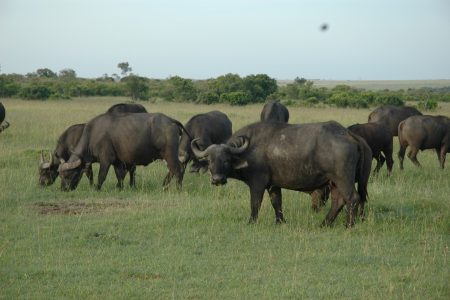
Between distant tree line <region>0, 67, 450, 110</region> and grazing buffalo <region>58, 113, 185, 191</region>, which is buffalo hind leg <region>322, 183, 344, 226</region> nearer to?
grazing buffalo <region>58, 113, 185, 191</region>

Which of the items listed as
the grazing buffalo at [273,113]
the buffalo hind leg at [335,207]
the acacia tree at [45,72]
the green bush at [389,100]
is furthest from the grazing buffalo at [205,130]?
the acacia tree at [45,72]

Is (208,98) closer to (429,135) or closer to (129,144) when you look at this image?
(429,135)

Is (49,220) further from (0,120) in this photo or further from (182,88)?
(182,88)

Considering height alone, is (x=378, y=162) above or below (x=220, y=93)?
above

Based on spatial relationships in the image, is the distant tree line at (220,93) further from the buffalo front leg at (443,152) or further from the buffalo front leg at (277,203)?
the buffalo front leg at (277,203)

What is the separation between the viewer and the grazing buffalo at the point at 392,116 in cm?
2097

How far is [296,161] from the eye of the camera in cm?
1000

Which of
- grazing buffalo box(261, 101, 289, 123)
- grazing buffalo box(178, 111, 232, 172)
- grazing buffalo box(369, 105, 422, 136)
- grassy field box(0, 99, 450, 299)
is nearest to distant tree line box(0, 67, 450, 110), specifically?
grazing buffalo box(369, 105, 422, 136)

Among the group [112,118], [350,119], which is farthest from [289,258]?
[350,119]

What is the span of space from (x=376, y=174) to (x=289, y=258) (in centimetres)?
800

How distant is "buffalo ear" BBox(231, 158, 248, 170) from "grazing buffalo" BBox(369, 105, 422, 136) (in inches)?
461

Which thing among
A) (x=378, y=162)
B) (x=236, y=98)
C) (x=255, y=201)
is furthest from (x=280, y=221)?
(x=236, y=98)

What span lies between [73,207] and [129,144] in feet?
7.61

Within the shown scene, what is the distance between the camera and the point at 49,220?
1038 centimetres
